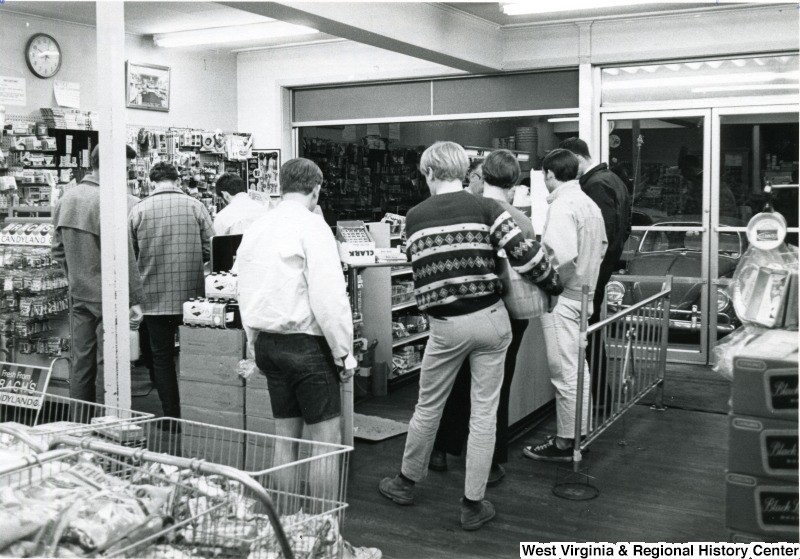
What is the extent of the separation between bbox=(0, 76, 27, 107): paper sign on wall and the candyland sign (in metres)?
2.12

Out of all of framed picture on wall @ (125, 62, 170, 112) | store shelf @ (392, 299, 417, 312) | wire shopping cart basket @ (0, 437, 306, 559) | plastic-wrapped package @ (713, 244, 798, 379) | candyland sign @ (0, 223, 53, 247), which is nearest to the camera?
wire shopping cart basket @ (0, 437, 306, 559)

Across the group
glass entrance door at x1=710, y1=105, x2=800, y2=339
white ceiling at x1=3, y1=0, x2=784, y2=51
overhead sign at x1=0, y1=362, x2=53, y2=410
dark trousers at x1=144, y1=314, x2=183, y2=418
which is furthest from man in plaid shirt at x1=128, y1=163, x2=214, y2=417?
glass entrance door at x1=710, y1=105, x2=800, y2=339

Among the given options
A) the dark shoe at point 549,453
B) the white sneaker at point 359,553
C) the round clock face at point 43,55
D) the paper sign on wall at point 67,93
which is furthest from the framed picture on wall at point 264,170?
the white sneaker at point 359,553

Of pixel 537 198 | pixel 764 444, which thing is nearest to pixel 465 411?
pixel 764 444

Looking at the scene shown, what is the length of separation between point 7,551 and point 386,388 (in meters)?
4.93

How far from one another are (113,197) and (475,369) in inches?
76.4

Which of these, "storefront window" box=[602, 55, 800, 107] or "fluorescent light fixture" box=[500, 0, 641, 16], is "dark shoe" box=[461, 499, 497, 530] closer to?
"fluorescent light fixture" box=[500, 0, 641, 16]

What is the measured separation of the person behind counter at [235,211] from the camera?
257 inches

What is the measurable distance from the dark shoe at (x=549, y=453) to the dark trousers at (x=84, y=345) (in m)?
2.84

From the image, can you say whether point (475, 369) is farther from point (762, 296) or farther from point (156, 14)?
point (156, 14)

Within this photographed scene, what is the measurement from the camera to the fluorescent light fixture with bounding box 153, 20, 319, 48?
29.2 feet

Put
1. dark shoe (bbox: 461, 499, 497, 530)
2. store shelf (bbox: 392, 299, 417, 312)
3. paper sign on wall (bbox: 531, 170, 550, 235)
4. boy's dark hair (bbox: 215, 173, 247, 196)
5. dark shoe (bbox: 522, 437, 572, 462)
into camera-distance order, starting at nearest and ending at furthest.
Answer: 1. dark shoe (bbox: 461, 499, 497, 530)
2. dark shoe (bbox: 522, 437, 572, 462)
3. boy's dark hair (bbox: 215, 173, 247, 196)
4. store shelf (bbox: 392, 299, 417, 312)
5. paper sign on wall (bbox: 531, 170, 550, 235)

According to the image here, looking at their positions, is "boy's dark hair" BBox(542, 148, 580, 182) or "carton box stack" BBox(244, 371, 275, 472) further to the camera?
"boy's dark hair" BBox(542, 148, 580, 182)

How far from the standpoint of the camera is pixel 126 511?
2193mm
